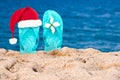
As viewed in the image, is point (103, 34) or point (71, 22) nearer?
point (103, 34)

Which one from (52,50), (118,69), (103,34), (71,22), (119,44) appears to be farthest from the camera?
(71,22)

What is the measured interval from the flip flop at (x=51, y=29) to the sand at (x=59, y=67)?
0.20 m

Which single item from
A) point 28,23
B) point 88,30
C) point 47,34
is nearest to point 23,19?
point 28,23

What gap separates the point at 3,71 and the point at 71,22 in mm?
7448

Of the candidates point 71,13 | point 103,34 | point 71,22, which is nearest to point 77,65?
point 103,34

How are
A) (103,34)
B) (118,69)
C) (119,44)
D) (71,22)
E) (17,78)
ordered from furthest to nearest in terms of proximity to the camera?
(71,22)
(103,34)
(119,44)
(118,69)
(17,78)

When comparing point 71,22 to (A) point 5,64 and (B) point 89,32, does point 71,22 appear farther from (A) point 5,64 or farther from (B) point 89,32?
(A) point 5,64

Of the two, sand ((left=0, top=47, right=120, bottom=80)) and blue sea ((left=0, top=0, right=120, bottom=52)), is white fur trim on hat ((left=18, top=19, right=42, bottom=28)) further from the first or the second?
blue sea ((left=0, top=0, right=120, bottom=52))

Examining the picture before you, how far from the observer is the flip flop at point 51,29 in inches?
147

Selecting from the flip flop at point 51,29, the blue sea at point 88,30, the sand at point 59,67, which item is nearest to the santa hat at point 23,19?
the flip flop at point 51,29

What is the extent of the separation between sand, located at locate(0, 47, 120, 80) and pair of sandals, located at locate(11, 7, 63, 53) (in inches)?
4.5

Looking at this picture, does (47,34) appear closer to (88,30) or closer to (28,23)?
(28,23)

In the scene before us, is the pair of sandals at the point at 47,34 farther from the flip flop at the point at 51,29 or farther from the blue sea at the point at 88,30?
the blue sea at the point at 88,30

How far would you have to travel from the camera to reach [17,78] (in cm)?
269
